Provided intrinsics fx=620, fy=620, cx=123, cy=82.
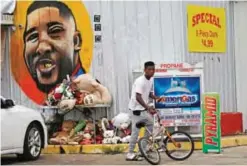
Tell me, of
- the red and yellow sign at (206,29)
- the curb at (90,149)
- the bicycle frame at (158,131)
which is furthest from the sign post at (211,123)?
the red and yellow sign at (206,29)

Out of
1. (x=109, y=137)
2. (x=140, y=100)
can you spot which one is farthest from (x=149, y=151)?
(x=109, y=137)

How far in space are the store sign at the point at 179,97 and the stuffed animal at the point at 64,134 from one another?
2097 millimetres

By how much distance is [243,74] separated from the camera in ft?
51.9

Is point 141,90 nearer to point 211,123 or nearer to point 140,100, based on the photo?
point 140,100

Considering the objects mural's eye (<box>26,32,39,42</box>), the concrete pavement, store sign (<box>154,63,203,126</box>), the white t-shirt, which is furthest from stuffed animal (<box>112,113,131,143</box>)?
mural's eye (<box>26,32,39,42</box>)

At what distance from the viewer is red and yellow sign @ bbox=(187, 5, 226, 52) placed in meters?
15.0

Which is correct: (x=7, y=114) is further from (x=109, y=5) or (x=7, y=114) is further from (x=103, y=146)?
(x=109, y=5)

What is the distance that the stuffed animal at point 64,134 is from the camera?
13.9 metres

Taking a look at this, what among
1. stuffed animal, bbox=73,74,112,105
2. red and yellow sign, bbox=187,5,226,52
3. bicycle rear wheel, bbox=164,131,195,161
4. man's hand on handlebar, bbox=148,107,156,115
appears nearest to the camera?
→ man's hand on handlebar, bbox=148,107,156,115

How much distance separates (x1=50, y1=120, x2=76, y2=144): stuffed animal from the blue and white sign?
2.10 meters

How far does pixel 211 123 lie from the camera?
1292 cm

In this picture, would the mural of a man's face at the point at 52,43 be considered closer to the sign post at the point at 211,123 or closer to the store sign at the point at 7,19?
the store sign at the point at 7,19

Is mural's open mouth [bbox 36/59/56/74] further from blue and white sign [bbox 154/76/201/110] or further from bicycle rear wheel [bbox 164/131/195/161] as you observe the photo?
bicycle rear wheel [bbox 164/131/195/161]

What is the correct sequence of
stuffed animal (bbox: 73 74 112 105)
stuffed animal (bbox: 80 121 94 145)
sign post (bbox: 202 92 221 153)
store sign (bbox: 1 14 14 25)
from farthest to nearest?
1. store sign (bbox: 1 14 14 25)
2. stuffed animal (bbox: 73 74 112 105)
3. stuffed animal (bbox: 80 121 94 145)
4. sign post (bbox: 202 92 221 153)
